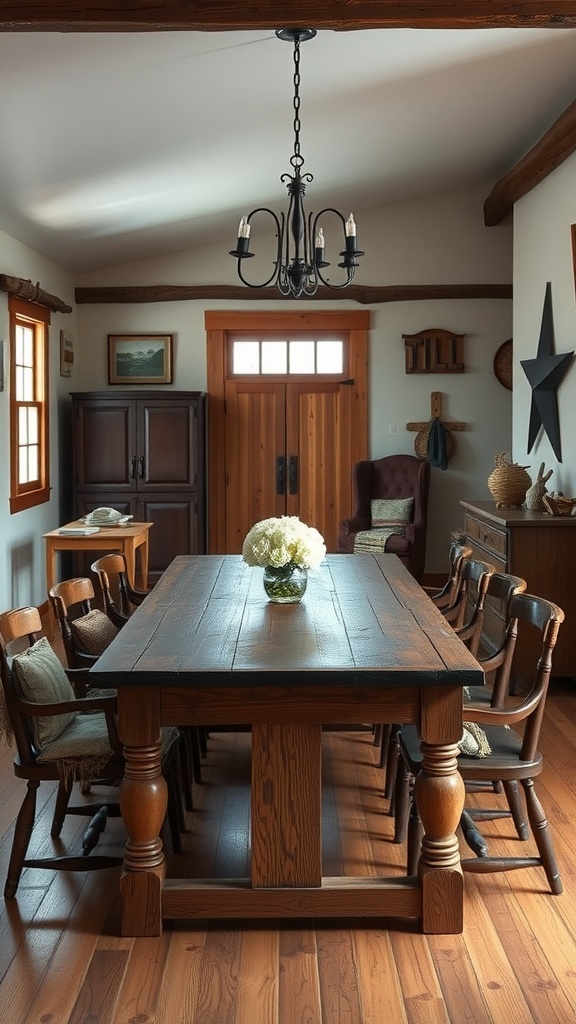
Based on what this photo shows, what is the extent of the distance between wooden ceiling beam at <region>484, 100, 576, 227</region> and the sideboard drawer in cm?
224

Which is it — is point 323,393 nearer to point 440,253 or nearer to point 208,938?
point 440,253

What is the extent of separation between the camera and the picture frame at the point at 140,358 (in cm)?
895

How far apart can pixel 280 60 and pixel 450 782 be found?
354 cm

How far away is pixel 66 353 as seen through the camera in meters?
8.52

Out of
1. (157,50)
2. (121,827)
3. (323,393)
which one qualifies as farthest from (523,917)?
(323,393)

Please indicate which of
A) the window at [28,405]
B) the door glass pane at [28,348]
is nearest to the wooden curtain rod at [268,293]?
the window at [28,405]

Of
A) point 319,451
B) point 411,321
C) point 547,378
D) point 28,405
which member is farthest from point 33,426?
point 547,378

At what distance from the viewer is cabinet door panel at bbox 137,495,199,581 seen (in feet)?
27.6

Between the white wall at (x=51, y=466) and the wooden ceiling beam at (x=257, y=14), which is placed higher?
the wooden ceiling beam at (x=257, y=14)

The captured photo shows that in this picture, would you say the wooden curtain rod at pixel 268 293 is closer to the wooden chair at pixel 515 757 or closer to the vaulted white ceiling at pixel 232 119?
the vaulted white ceiling at pixel 232 119

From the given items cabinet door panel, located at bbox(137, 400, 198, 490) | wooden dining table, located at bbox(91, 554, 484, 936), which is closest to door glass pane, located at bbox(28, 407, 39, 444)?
cabinet door panel, located at bbox(137, 400, 198, 490)

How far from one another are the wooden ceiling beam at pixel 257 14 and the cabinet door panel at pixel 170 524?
4942mm

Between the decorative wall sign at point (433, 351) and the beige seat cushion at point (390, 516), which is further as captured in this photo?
the decorative wall sign at point (433, 351)

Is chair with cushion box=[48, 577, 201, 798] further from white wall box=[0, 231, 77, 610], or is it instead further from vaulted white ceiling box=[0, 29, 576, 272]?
white wall box=[0, 231, 77, 610]
